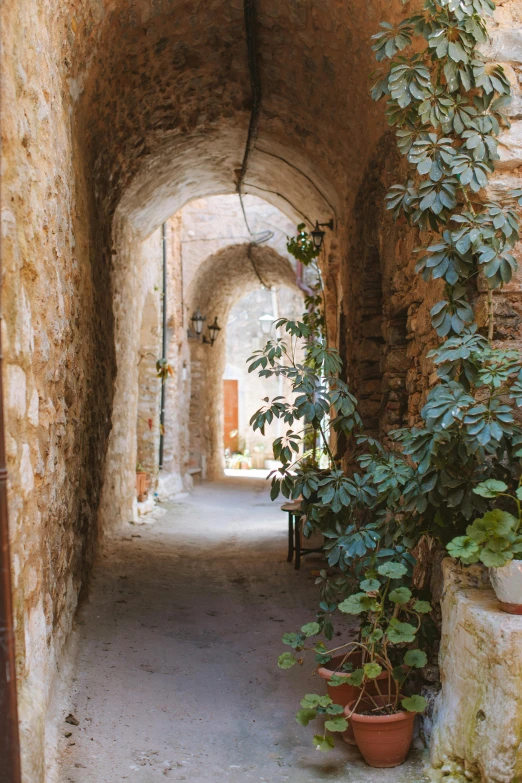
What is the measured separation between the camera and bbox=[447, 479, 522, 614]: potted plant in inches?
93.9

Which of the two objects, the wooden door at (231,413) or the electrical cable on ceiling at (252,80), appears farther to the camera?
the wooden door at (231,413)

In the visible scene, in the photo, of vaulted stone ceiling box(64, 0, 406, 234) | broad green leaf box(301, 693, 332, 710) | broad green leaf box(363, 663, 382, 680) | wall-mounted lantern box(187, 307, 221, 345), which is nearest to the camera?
broad green leaf box(363, 663, 382, 680)

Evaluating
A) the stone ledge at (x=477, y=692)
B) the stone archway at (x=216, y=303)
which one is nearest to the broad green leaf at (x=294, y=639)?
the stone ledge at (x=477, y=692)

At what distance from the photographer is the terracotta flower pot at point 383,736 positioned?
2.69 meters

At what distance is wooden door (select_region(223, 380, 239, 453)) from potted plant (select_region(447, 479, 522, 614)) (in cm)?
2116

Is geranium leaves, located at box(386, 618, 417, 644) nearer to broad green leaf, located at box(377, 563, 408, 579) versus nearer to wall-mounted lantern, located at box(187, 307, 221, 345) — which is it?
broad green leaf, located at box(377, 563, 408, 579)

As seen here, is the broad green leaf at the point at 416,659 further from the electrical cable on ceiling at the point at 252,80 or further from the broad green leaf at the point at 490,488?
the electrical cable on ceiling at the point at 252,80

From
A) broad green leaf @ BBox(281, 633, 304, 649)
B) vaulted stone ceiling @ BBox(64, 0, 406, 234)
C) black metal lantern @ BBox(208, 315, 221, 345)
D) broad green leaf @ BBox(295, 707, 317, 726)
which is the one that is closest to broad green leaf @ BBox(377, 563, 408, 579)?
broad green leaf @ BBox(281, 633, 304, 649)

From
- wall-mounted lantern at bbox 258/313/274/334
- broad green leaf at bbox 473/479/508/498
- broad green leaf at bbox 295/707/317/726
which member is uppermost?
wall-mounted lantern at bbox 258/313/274/334

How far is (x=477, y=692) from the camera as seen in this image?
2404mm

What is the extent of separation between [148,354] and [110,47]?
256 inches

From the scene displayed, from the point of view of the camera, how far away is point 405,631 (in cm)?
269

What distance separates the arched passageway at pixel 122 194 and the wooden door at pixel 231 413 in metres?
16.0

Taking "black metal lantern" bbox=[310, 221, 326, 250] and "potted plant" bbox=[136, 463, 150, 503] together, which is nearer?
"black metal lantern" bbox=[310, 221, 326, 250]
